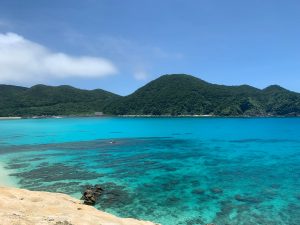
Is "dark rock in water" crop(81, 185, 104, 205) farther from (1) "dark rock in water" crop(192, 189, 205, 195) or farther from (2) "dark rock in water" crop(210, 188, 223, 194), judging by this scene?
(2) "dark rock in water" crop(210, 188, 223, 194)

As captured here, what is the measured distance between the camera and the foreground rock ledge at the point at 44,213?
1639 cm

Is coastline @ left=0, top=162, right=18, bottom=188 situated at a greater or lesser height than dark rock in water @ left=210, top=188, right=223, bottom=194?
lesser

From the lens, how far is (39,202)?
2398cm

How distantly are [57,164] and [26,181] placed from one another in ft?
41.8

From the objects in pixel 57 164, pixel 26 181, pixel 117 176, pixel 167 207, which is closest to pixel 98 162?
pixel 57 164

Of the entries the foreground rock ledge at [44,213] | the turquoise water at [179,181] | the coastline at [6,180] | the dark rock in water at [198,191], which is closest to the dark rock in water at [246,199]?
the turquoise water at [179,181]

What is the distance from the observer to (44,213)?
20047 millimetres

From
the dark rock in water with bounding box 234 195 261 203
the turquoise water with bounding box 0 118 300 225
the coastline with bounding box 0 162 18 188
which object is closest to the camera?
the turquoise water with bounding box 0 118 300 225

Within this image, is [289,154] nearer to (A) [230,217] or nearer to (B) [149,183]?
(B) [149,183]

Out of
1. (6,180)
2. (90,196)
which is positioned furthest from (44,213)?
(6,180)

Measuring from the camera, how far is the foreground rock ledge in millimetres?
16391

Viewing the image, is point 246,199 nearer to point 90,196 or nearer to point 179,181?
point 179,181

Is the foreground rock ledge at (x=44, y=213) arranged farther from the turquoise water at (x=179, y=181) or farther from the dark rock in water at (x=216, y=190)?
the dark rock in water at (x=216, y=190)

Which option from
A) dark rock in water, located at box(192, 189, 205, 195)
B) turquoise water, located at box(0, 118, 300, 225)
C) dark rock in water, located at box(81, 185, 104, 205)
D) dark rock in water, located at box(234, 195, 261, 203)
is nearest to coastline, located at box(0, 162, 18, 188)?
turquoise water, located at box(0, 118, 300, 225)
